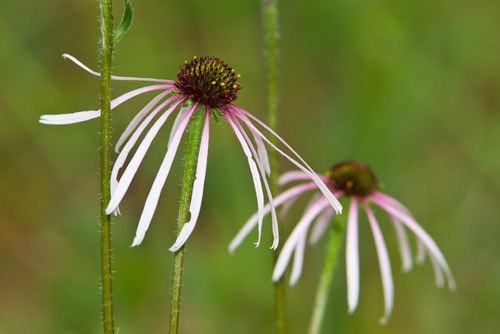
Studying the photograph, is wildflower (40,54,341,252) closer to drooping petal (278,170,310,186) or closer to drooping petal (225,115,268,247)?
drooping petal (225,115,268,247)

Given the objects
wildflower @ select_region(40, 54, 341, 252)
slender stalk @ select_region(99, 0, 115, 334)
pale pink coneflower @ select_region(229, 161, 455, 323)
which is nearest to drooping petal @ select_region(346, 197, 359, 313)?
pale pink coneflower @ select_region(229, 161, 455, 323)

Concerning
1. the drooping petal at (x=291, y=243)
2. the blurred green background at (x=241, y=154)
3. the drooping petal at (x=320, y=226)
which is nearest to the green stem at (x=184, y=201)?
the drooping petal at (x=291, y=243)

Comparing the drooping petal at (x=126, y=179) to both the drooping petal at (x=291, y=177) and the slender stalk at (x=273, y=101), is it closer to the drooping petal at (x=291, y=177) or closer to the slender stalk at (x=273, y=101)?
the slender stalk at (x=273, y=101)

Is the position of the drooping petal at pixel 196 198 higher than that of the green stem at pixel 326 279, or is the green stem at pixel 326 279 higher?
the drooping petal at pixel 196 198

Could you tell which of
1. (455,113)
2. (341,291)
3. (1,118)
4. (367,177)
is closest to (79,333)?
(341,291)

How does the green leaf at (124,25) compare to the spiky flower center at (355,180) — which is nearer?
the green leaf at (124,25)

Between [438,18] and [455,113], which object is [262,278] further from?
[438,18]
